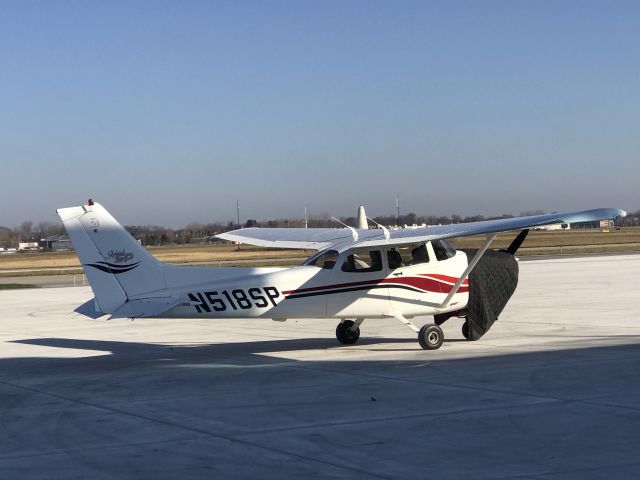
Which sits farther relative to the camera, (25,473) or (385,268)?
(385,268)

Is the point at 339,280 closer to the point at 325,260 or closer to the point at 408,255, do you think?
the point at 325,260

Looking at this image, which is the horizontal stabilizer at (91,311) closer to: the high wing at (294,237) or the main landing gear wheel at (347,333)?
the high wing at (294,237)

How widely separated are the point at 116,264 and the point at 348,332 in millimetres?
4736

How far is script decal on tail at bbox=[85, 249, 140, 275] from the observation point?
1430cm

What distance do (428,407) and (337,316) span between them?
539cm

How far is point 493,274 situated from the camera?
53.9ft

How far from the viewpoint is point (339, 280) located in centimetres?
1563

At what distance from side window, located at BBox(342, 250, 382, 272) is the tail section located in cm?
311

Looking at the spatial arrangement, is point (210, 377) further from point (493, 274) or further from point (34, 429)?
point (493, 274)

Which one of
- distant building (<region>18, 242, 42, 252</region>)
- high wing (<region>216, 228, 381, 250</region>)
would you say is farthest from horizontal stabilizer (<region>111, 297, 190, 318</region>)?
distant building (<region>18, 242, 42, 252</region>)

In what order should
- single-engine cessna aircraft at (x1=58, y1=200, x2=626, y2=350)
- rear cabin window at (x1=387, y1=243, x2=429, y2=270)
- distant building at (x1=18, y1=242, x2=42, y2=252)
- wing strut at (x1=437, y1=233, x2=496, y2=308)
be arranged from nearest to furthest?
single-engine cessna aircraft at (x1=58, y1=200, x2=626, y2=350), wing strut at (x1=437, y1=233, x2=496, y2=308), rear cabin window at (x1=387, y1=243, x2=429, y2=270), distant building at (x1=18, y1=242, x2=42, y2=252)

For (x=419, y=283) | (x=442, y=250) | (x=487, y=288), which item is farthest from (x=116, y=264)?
(x=487, y=288)

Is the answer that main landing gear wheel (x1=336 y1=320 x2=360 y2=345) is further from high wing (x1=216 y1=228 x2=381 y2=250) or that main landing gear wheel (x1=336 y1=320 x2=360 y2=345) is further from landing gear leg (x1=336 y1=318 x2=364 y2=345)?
high wing (x1=216 y1=228 x2=381 y2=250)

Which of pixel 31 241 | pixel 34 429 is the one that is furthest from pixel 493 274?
pixel 31 241
